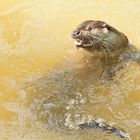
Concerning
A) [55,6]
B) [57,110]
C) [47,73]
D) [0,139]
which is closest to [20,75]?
[47,73]

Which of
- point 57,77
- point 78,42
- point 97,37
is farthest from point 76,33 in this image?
point 57,77

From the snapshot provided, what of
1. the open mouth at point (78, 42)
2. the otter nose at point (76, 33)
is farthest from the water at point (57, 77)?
the otter nose at point (76, 33)

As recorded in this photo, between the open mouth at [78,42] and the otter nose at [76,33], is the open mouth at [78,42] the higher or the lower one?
the lower one

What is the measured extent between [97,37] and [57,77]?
0.64 meters

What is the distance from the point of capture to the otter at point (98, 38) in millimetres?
5262

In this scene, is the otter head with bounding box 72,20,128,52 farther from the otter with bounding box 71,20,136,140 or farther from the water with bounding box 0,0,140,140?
the water with bounding box 0,0,140,140

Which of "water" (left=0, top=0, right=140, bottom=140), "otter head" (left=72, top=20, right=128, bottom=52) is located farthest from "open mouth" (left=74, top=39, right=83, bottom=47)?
"water" (left=0, top=0, right=140, bottom=140)

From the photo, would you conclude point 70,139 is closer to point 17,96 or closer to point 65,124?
point 65,124

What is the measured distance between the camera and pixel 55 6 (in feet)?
22.4

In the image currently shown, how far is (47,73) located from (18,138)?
47.2 inches

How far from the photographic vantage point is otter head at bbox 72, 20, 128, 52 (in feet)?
17.3

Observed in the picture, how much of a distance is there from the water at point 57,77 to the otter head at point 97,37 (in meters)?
0.23

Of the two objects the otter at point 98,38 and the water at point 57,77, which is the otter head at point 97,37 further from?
the water at point 57,77

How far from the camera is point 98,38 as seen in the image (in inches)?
213
